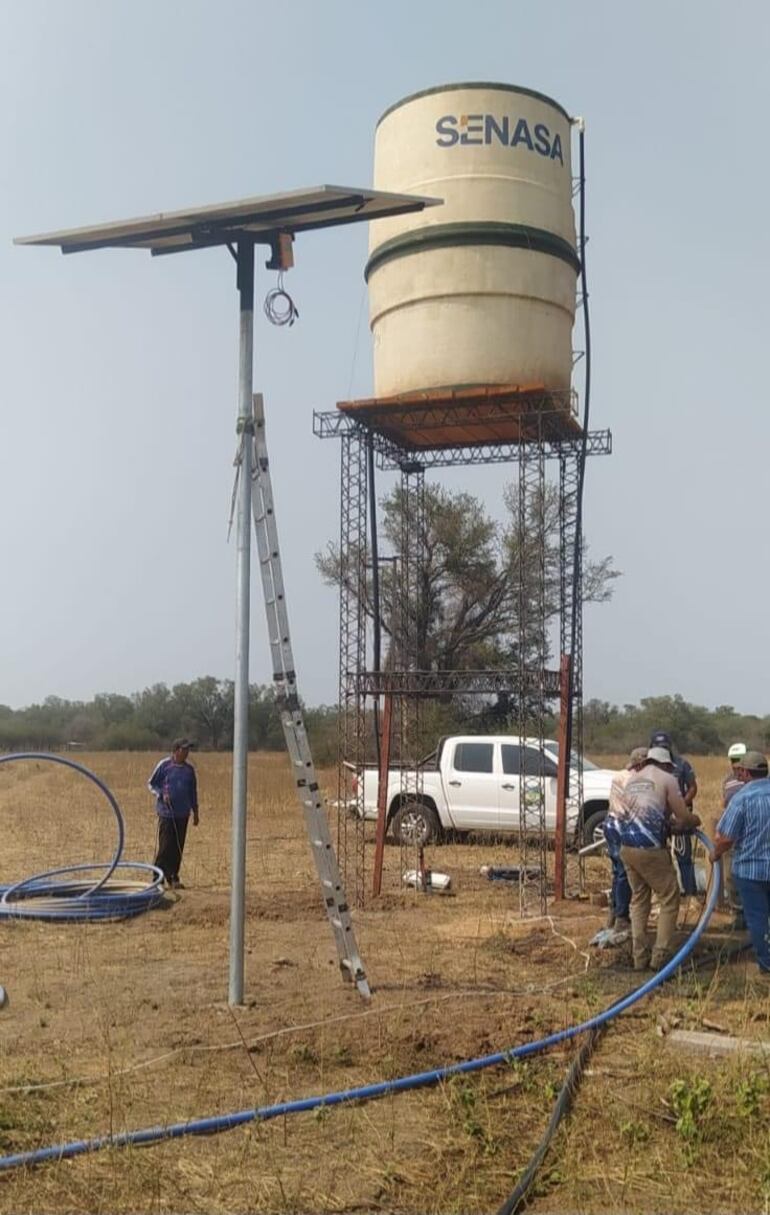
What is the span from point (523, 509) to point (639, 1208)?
864 centimetres

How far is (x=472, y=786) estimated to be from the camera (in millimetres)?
18609

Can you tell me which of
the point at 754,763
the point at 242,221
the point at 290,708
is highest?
the point at 242,221

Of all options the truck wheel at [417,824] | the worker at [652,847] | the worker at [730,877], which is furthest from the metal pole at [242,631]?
the truck wheel at [417,824]

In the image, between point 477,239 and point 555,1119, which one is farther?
point 477,239

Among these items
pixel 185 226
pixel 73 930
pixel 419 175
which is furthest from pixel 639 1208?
pixel 419 175

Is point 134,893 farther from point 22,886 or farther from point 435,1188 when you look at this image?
point 435,1188

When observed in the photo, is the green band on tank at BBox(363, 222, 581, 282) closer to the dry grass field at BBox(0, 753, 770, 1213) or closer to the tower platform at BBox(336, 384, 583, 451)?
the tower platform at BBox(336, 384, 583, 451)

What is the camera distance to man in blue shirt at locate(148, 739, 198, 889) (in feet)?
44.8

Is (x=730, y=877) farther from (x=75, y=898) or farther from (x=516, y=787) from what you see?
(x=516, y=787)

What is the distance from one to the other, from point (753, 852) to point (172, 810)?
23.3 feet

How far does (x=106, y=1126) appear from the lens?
17.9 ft

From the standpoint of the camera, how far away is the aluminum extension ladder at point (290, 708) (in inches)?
311

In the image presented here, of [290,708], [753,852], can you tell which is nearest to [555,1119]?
[290,708]

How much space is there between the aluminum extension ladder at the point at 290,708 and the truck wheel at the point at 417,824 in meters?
9.56
